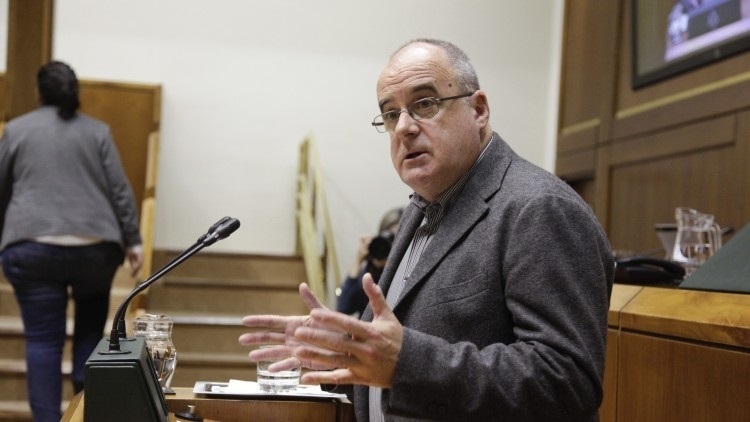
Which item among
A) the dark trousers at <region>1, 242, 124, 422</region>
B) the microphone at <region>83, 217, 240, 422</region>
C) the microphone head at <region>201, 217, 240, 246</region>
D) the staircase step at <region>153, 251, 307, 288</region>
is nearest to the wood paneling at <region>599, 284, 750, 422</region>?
the microphone head at <region>201, 217, 240, 246</region>

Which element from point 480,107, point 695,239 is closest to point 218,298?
point 695,239

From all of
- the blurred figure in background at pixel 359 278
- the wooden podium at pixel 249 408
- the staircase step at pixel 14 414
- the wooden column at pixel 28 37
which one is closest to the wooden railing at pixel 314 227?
the blurred figure in background at pixel 359 278

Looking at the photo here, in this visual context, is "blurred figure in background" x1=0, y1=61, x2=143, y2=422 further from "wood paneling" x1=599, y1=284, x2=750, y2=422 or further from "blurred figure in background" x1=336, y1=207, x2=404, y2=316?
"wood paneling" x1=599, y1=284, x2=750, y2=422

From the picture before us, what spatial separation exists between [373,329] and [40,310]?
2619mm

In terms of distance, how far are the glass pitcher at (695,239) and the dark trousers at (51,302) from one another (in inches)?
86.2

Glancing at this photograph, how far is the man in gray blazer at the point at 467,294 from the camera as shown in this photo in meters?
1.29

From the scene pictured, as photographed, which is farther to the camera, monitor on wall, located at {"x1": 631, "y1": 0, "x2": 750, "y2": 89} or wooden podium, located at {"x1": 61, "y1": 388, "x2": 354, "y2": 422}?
monitor on wall, located at {"x1": 631, "y1": 0, "x2": 750, "y2": 89}

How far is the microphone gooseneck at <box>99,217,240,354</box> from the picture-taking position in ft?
4.50

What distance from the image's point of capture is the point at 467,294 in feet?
4.81

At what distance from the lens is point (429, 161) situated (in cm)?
164

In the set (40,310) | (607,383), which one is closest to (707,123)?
(607,383)

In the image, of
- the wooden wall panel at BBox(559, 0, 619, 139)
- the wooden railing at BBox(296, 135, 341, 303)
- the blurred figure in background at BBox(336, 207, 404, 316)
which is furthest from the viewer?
the wooden railing at BBox(296, 135, 341, 303)

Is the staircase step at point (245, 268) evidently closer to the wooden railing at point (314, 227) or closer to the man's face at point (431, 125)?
the wooden railing at point (314, 227)

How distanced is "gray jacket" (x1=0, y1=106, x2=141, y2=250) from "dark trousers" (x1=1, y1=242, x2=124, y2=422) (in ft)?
0.29
